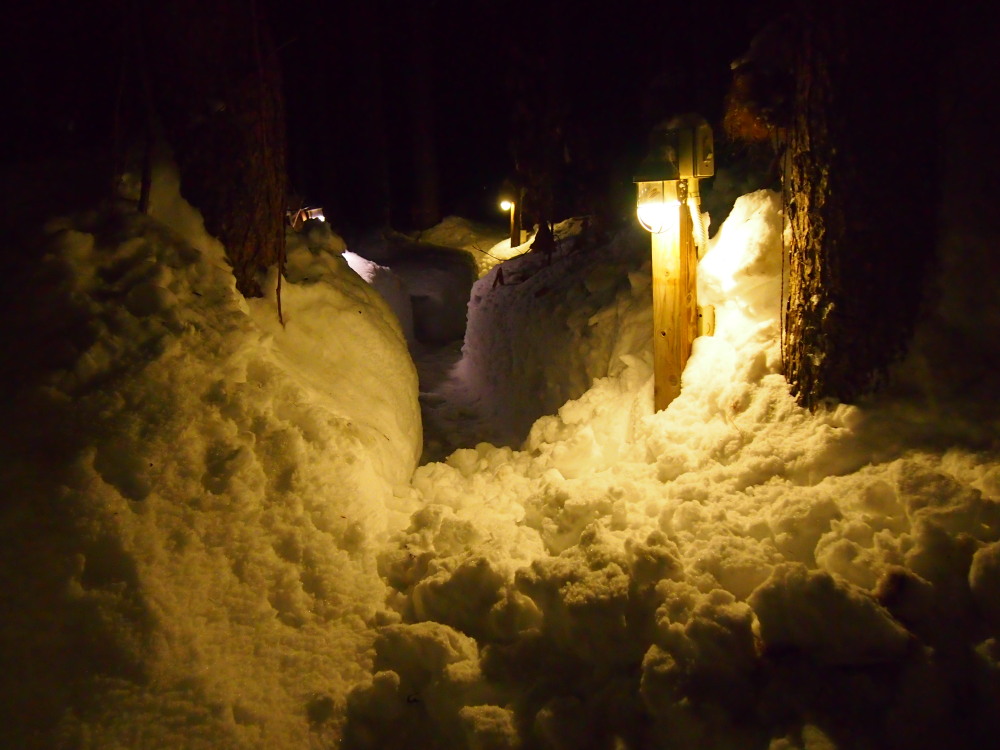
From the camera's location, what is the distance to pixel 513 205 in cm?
1961

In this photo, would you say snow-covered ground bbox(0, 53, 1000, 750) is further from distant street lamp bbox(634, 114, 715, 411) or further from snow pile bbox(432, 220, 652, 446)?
snow pile bbox(432, 220, 652, 446)

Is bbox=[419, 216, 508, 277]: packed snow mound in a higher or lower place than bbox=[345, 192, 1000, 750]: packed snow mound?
higher

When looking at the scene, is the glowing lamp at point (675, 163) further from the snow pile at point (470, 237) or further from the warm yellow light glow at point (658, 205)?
the snow pile at point (470, 237)

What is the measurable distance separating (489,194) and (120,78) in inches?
897

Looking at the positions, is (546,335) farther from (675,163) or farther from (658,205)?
(675,163)

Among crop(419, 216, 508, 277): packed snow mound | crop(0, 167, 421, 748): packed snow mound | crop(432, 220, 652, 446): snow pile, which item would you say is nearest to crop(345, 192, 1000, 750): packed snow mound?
crop(0, 167, 421, 748): packed snow mound

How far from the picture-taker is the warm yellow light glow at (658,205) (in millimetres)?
5125

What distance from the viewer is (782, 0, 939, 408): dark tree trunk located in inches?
142

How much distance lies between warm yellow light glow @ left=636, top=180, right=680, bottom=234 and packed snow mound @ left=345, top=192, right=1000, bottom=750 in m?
0.79

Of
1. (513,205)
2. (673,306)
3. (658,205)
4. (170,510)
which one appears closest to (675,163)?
(658,205)

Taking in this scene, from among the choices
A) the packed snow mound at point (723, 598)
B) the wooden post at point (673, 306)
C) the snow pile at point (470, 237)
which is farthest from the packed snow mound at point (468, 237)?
the packed snow mound at point (723, 598)

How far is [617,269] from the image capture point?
794 centimetres

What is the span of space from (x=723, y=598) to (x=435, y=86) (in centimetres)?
2555

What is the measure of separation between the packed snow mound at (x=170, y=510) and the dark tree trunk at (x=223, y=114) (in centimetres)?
25
